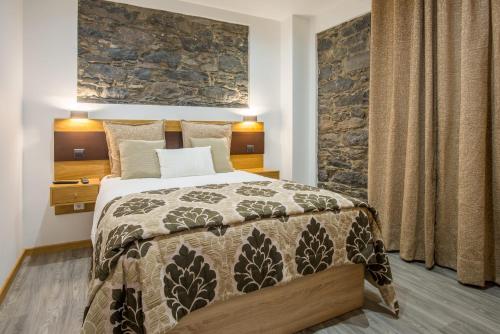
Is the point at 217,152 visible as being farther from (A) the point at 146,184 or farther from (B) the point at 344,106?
(B) the point at 344,106

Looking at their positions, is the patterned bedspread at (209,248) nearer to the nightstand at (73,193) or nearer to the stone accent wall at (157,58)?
the nightstand at (73,193)

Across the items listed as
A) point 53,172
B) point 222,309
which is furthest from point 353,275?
point 53,172

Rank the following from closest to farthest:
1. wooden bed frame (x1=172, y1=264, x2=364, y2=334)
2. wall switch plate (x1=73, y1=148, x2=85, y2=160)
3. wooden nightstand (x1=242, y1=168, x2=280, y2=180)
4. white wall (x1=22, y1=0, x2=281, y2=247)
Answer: wooden bed frame (x1=172, y1=264, x2=364, y2=334)
white wall (x1=22, y1=0, x2=281, y2=247)
wall switch plate (x1=73, y1=148, x2=85, y2=160)
wooden nightstand (x1=242, y1=168, x2=280, y2=180)

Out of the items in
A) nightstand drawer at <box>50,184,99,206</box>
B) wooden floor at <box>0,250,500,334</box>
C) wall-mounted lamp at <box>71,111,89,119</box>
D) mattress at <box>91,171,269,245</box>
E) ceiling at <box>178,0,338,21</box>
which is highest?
ceiling at <box>178,0,338,21</box>

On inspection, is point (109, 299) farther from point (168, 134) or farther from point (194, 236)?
point (168, 134)

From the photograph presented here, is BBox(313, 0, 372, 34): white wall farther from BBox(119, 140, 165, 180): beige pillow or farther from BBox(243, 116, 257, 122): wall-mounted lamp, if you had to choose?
BBox(119, 140, 165, 180): beige pillow

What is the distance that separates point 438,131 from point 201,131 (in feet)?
7.26

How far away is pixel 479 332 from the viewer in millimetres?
1688

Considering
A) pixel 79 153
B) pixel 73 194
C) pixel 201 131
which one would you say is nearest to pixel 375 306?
pixel 201 131

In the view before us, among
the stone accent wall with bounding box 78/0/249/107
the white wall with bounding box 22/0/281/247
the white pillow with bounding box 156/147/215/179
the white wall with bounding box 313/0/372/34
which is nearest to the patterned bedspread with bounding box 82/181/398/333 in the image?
the white pillow with bounding box 156/147/215/179

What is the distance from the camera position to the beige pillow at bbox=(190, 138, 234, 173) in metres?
3.13

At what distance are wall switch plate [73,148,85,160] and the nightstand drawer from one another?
41 cm

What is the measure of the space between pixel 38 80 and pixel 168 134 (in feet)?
4.17

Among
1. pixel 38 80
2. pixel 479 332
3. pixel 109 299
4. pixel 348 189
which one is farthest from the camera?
pixel 348 189
